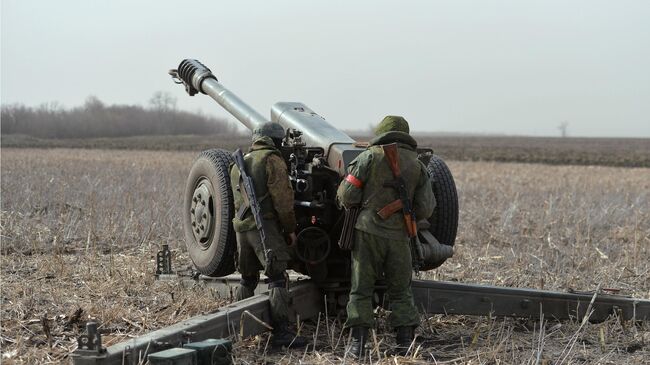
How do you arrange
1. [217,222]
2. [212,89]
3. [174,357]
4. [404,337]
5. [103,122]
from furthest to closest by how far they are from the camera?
[103,122]
[212,89]
[217,222]
[404,337]
[174,357]

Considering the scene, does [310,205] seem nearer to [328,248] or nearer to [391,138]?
[328,248]

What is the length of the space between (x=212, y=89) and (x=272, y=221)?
2.94m

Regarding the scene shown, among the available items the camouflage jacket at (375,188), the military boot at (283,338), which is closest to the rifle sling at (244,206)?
the camouflage jacket at (375,188)

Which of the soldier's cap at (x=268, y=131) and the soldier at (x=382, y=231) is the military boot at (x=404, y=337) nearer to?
the soldier at (x=382, y=231)

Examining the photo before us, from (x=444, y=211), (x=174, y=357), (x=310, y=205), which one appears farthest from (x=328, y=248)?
(x=174, y=357)

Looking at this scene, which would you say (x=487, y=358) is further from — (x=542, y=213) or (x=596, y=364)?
(x=542, y=213)

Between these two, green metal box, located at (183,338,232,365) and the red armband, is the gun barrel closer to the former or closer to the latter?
the red armband

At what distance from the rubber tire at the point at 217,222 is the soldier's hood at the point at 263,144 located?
0.50 metres

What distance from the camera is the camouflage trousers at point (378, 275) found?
18.1 ft

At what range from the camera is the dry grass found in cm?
552

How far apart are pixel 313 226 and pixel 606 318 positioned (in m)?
2.35

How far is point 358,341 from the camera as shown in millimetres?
5441

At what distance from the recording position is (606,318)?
6277mm

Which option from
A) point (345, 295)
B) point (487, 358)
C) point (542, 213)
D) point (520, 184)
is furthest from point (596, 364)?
point (520, 184)
